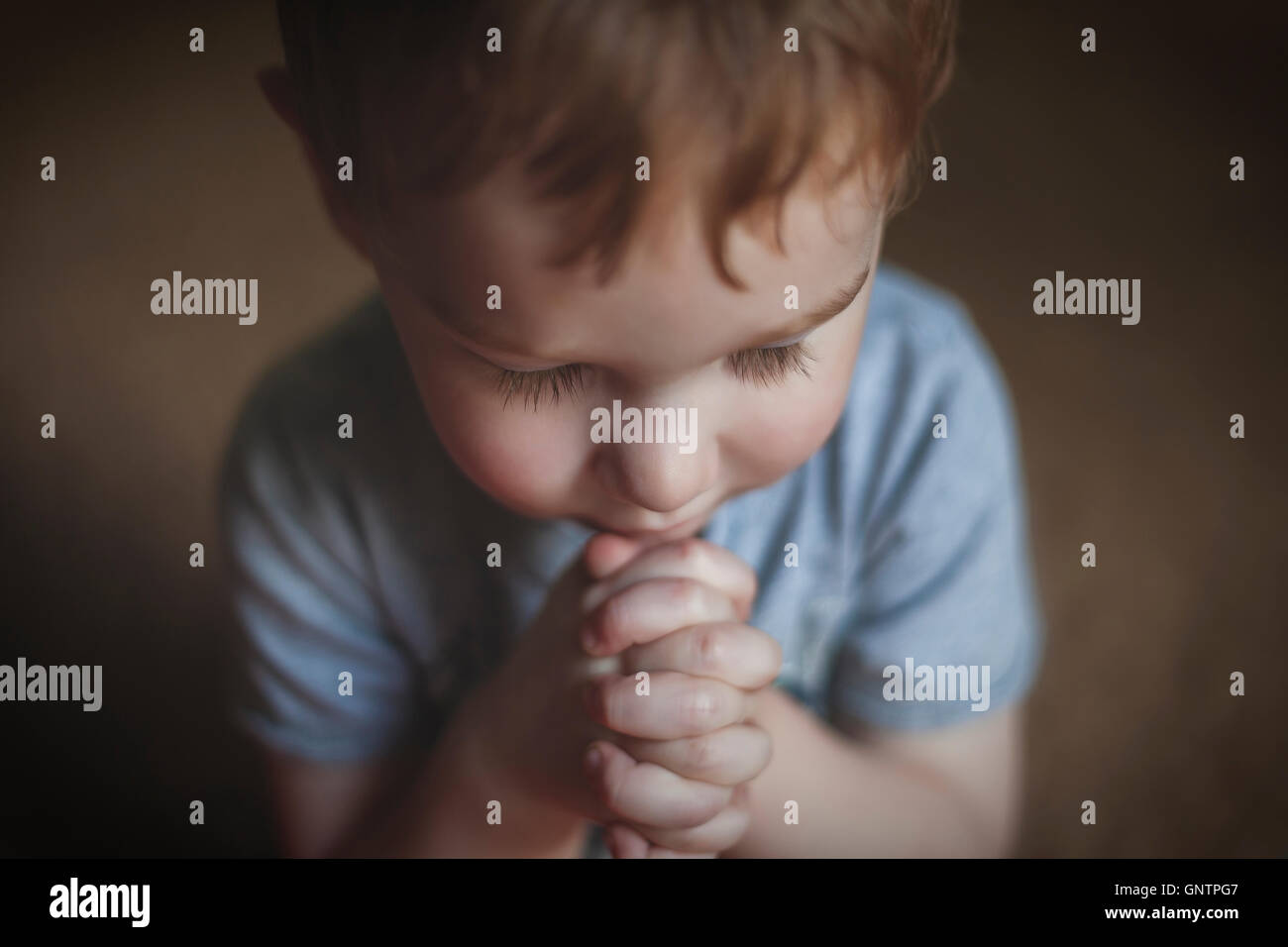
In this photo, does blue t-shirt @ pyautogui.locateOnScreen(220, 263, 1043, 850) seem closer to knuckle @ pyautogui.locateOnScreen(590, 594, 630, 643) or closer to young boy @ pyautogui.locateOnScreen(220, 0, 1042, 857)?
young boy @ pyautogui.locateOnScreen(220, 0, 1042, 857)

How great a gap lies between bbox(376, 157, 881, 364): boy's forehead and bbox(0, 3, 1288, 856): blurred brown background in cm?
21

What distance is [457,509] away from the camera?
50 centimetres

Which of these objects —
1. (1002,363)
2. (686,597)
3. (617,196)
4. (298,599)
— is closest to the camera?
(617,196)

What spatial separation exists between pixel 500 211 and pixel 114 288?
342 mm

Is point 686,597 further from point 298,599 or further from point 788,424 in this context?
point 298,599

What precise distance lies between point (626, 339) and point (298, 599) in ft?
0.87

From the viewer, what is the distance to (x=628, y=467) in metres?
0.34

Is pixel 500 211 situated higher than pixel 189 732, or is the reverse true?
pixel 500 211

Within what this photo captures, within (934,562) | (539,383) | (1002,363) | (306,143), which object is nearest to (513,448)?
(539,383)

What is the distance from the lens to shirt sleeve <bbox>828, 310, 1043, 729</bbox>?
Answer: 0.50 metres

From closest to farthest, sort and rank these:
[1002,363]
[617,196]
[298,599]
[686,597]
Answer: [617,196] < [686,597] < [298,599] < [1002,363]

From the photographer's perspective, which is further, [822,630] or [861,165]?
[822,630]
